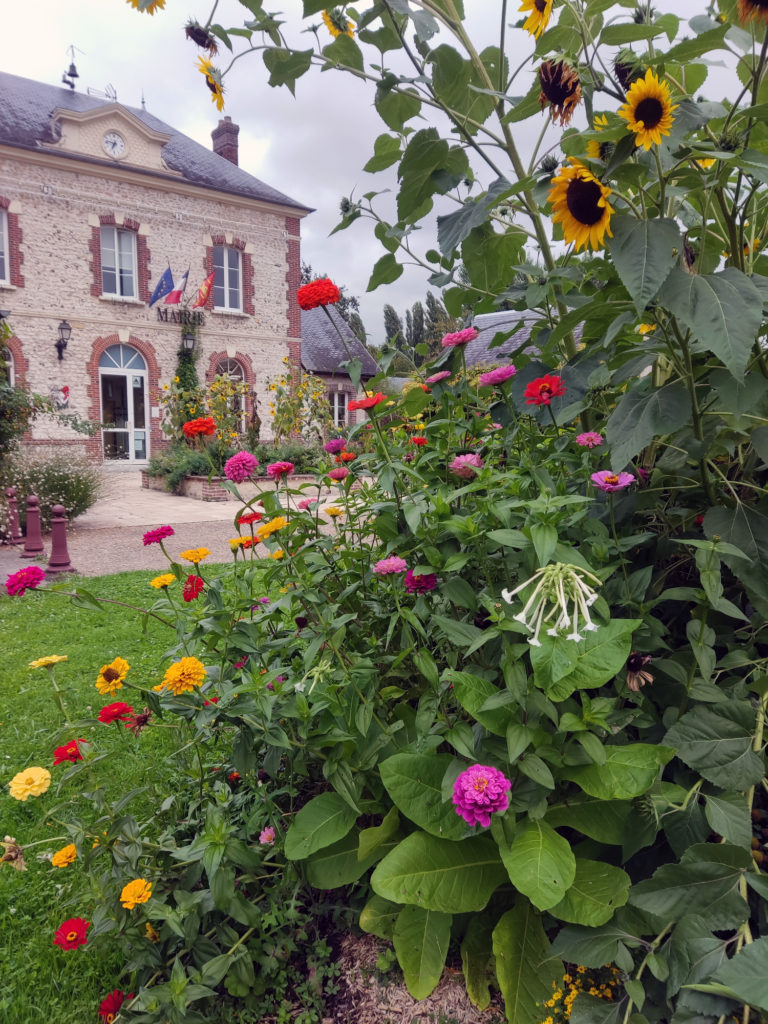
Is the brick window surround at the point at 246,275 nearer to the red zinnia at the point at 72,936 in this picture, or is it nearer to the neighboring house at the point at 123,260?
the neighboring house at the point at 123,260

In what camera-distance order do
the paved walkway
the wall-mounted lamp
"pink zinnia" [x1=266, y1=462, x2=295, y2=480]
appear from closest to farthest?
"pink zinnia" [x1=266, y1=462, x2=295, y2=480]
the paved walkway
the wall-mounted lamp

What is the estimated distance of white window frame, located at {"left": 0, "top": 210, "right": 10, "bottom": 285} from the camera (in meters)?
14.0

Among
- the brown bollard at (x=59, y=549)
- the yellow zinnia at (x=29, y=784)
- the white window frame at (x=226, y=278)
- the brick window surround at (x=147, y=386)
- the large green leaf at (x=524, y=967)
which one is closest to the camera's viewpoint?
the large green leaf at (x=524, y=967)

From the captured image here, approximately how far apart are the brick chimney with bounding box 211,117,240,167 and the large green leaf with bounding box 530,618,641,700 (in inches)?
834

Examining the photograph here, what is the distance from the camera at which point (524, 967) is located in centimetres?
120

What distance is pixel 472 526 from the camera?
1.29 metres

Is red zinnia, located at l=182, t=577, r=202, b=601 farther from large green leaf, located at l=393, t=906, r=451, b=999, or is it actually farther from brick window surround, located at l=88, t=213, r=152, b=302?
brick window surround, located at l=88, t=213, r=152, b=302

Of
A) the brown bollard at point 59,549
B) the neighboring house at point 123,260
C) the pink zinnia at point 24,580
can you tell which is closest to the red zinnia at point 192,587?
the pink zinnia at point 24,580

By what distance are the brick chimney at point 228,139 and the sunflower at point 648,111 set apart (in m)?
20.9

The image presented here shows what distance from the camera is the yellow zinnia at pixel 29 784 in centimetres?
128

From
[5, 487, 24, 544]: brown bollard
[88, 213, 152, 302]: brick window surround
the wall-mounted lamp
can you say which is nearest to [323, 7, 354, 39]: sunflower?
[5, 487, 24, 544]: brown bollard

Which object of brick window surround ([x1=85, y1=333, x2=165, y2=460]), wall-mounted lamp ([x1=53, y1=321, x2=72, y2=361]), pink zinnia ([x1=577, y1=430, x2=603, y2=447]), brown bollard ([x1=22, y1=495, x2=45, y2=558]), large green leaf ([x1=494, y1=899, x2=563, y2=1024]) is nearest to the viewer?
large green leaf ([x1=494, y1=899, x2=563, y2=1024])

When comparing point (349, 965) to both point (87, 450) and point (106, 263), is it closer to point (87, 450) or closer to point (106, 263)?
point (87, 450)

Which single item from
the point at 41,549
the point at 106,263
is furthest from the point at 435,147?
the point at 106,263
